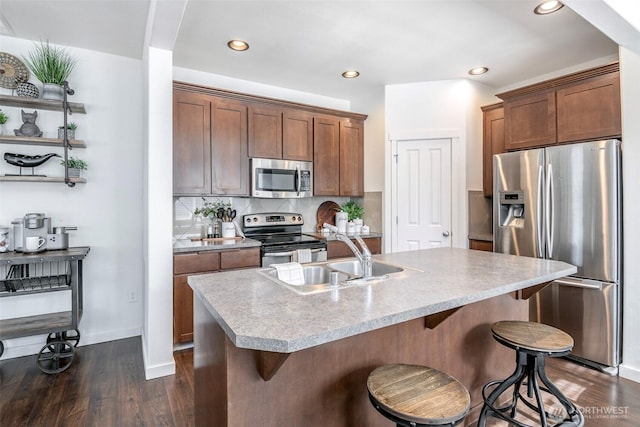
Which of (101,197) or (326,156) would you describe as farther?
(326,156)

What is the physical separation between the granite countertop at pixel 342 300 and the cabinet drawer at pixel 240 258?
4.39 ft

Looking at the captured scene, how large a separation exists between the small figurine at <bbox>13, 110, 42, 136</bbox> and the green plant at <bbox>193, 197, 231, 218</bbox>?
146 cm

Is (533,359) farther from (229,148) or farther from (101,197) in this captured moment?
(101,197)

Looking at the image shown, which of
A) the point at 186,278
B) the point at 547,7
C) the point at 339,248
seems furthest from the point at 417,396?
the point at 547,7

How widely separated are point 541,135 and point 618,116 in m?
0.57

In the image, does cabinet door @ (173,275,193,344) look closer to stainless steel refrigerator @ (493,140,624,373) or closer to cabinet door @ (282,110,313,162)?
cabinet door @ (282,110,313,162)

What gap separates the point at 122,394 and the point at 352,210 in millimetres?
3070

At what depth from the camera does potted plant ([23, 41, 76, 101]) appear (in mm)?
2781

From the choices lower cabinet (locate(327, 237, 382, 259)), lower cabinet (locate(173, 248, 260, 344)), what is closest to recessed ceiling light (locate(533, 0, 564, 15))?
lower cabinet (locate(327, 237, 382, 259))

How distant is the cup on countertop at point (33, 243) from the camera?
2598mm

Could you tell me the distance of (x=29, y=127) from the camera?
9.09ft

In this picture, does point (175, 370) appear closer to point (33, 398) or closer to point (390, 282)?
point (33, 398)

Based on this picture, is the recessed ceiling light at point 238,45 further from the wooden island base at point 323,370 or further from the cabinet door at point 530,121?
the cabinet door at point 530,121

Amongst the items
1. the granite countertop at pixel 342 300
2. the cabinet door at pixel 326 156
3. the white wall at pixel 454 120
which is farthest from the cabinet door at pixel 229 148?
the granite countertop at pixel 342 300
